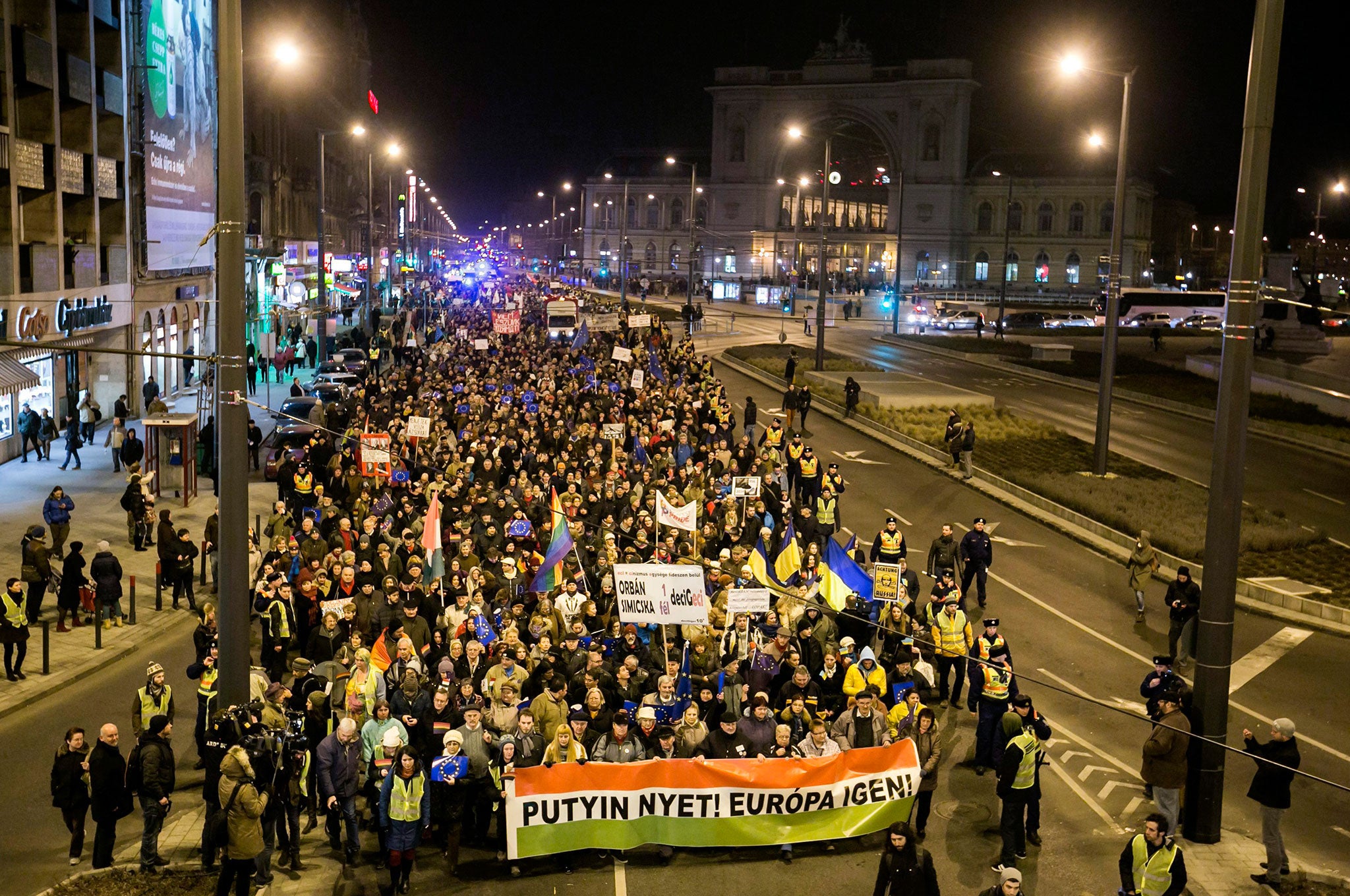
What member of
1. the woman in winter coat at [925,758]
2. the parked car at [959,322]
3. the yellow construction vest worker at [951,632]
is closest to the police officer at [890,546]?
the yellow construction vest worker at [951,632]

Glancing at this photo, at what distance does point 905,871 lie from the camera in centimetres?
948

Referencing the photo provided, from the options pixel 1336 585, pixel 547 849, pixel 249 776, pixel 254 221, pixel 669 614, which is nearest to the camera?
pixel 249 776

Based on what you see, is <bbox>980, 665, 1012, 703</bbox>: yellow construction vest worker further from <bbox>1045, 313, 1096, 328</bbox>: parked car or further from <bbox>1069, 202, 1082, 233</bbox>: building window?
<bbox>1069, 202, 1082, 233</bbox>: building window

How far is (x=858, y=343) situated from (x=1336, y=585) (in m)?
46.8

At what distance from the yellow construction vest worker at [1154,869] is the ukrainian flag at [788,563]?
27.3 ft

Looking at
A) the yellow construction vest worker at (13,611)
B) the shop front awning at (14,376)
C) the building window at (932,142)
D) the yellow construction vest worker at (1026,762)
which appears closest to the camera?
the yellow construction vest worker at (1026,762)

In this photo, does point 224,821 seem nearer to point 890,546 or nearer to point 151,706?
point 151,706

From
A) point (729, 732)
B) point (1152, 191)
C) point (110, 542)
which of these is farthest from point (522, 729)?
point (1152, 191)

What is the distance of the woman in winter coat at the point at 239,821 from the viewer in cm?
988

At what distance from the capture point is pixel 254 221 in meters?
55.6

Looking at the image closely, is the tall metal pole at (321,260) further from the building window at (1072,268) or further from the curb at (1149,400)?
the building window at (1072,268)

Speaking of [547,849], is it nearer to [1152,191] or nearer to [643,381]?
[643,381]

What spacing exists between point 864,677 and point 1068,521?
Answer: 1401cm

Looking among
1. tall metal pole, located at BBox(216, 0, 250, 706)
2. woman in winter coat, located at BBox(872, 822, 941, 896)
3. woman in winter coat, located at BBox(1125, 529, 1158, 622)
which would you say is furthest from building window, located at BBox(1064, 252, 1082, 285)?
tall metal pole, located at BBox(216, 0, 250, 706)
